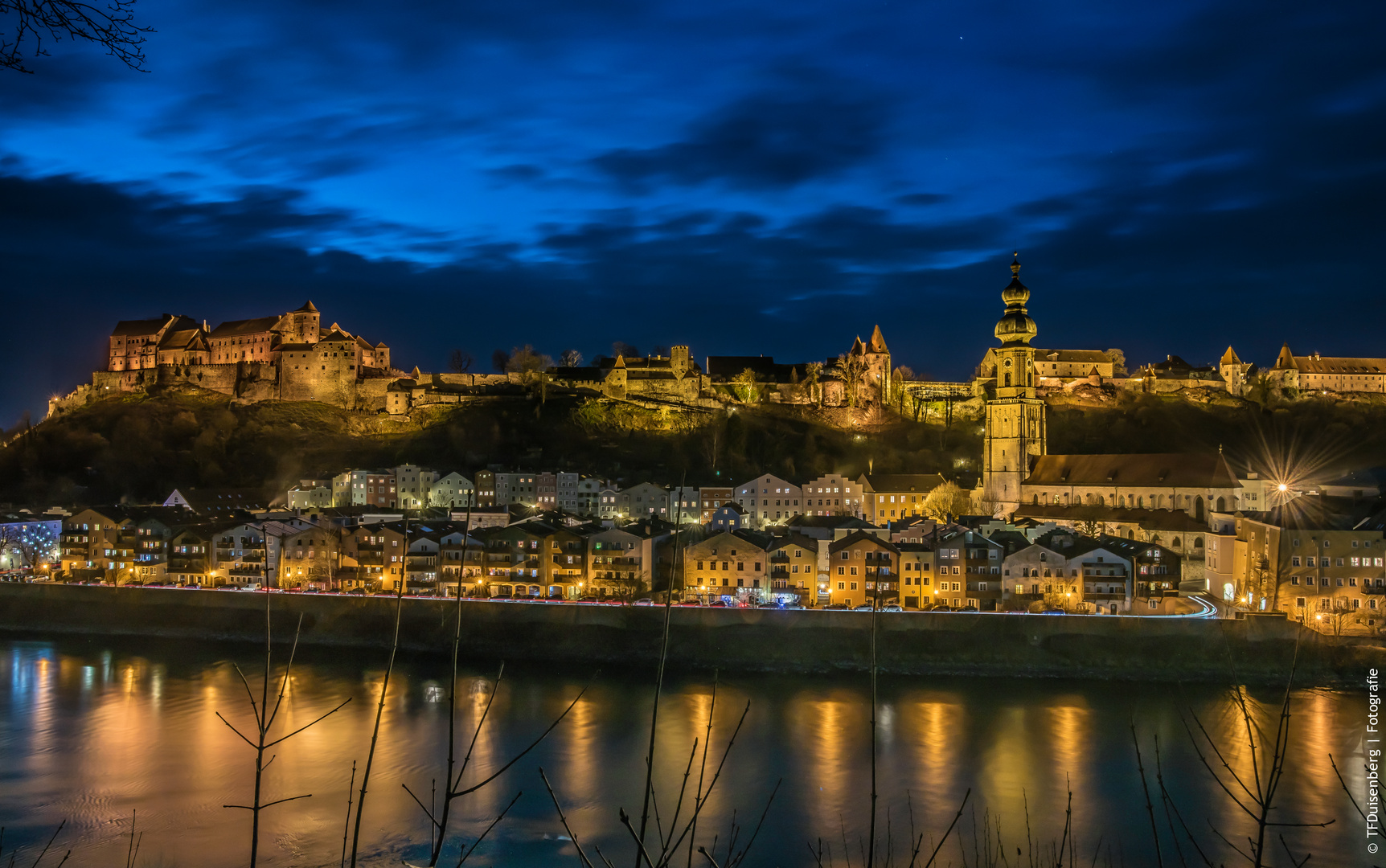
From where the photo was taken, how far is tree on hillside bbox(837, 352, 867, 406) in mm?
43031

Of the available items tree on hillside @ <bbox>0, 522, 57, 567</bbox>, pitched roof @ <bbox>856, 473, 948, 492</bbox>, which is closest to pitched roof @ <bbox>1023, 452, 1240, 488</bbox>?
pitched roof @ <bbox>856, 473, 948, 492</bbox>

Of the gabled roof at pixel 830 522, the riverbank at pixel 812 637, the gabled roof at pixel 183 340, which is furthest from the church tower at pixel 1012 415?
the gabled roof at pixel 183 340

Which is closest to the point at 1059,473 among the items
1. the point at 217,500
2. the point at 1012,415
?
the point at 1012,415

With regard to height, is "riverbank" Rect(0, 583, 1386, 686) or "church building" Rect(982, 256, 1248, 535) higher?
"church building" Rect(982, 256, 1248, 535)

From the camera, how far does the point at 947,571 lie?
766 inches

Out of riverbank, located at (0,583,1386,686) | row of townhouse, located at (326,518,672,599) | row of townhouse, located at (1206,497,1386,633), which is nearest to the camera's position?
riverbank, located at (0,583,1386,686)

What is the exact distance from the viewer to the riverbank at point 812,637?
1636 cm

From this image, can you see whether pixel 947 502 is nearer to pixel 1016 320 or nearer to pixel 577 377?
pixel 1016 320

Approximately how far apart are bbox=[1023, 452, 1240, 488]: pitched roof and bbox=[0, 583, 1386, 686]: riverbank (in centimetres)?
883

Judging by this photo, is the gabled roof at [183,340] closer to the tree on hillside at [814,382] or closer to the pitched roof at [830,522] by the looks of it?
the tree on hillside at [814,382]

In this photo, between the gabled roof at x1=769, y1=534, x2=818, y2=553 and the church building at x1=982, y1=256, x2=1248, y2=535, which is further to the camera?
the church building at x1=982, y1=256, x2=1248, y2=535

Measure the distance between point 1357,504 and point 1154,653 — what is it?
7.37 m

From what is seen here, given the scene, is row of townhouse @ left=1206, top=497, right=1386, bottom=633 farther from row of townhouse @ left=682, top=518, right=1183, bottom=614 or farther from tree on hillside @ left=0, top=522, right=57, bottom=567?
tree on hillside @ left=0, top=522, right=57, bottom=567

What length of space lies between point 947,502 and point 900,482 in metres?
1.71
